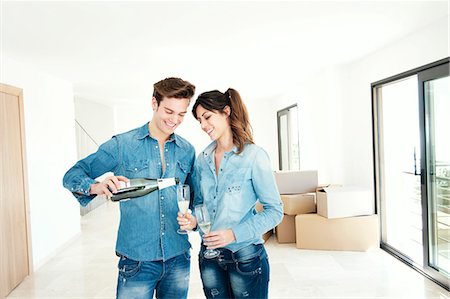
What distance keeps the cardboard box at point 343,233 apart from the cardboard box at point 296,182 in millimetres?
523

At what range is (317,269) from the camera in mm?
3725

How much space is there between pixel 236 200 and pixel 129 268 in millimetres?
510

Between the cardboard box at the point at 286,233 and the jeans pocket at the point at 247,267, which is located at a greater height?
the jeans pocket at the point at 247,267

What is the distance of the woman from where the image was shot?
1.51 meters

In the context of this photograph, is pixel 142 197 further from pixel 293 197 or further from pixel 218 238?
pixel 293 197

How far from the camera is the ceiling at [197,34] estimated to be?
2.59m

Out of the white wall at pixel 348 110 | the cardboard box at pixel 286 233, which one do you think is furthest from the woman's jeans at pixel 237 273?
the cardboard box at pixel 286 233

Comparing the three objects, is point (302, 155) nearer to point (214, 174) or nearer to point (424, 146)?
point (424, 146)

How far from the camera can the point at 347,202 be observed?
4.25 metres

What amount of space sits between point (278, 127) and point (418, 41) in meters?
5.18

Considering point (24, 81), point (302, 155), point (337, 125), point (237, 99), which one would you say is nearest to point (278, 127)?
point (302, 155)

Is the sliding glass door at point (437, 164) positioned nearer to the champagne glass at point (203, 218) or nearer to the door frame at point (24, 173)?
the champagne glass at point (203, 218)

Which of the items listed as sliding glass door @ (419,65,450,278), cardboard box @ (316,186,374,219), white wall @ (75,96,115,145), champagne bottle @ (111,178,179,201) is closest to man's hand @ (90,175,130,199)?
champagne bottle @ (111,178,179,201)

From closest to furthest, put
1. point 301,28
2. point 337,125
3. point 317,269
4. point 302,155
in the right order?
point 301,28 < point 317,269 < point 337,125 < point 302,155
